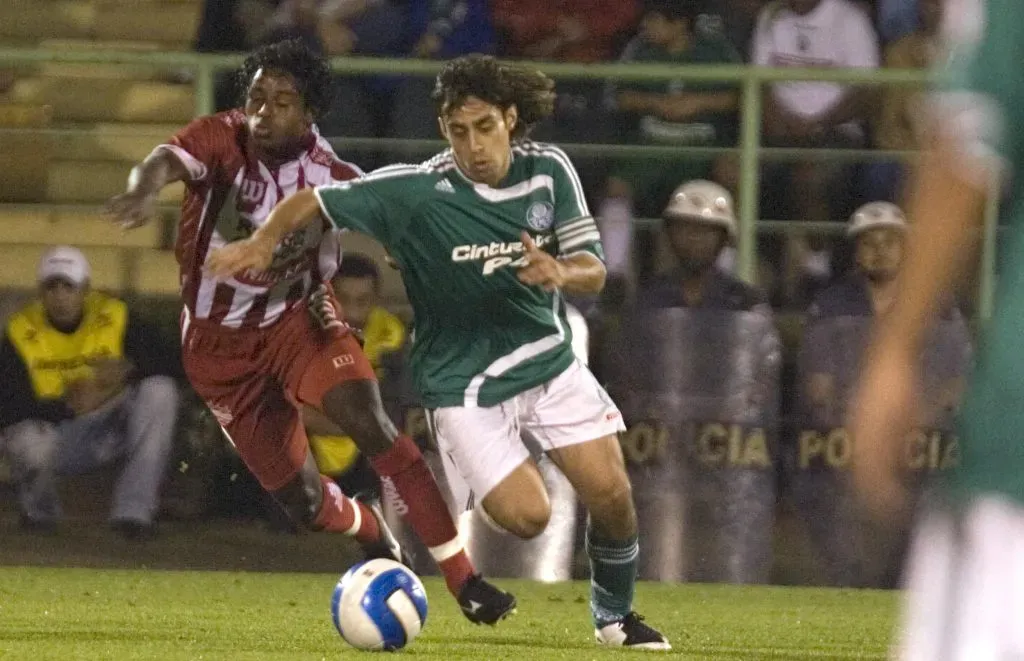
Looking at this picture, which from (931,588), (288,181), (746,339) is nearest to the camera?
(931,588)

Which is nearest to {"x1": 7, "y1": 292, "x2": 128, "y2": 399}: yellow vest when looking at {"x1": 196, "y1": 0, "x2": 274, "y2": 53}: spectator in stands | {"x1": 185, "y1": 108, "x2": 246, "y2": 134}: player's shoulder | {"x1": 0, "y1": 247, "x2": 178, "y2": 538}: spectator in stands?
{"x1": 0, "y1": 247, "x2": 178, "y2": 538}: spectator in stands

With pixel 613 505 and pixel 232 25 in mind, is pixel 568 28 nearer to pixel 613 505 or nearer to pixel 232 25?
pixel 232 25

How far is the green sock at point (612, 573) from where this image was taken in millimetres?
6738

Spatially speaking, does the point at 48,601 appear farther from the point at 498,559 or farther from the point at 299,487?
the point at 498,559

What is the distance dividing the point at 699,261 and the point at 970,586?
7.18 m

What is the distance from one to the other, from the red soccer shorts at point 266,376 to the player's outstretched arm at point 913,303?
16.9 ft

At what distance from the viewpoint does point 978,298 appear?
33.2 feet

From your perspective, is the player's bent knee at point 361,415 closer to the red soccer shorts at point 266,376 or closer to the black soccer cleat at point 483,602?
the red soccer shorts at point 266,376

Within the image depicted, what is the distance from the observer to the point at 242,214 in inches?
302

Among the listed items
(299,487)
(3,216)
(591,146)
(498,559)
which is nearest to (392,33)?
(591,146)

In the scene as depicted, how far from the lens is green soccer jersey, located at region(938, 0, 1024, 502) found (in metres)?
2.55

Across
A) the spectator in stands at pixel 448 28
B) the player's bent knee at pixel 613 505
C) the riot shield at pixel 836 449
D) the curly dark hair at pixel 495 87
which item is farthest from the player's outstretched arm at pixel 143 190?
the spectator in stands at pixel 448 28

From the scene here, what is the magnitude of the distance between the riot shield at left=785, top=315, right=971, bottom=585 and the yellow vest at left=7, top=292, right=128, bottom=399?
10.7ft

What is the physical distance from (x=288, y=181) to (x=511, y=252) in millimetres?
1271
